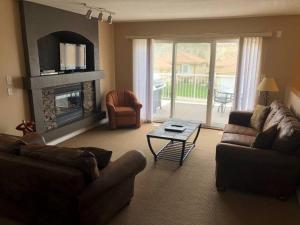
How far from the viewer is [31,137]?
2.94 metres

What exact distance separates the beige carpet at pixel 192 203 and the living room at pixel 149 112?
2 centimetres

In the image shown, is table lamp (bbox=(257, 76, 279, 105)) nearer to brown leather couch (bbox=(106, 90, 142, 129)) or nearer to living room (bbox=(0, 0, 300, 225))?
living room (bbox=(0, 0, 300, 225))

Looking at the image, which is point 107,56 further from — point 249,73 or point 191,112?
point 249,73

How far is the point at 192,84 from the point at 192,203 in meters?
3.55

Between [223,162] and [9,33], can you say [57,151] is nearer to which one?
[223,162]

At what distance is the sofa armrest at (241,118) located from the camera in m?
4.39

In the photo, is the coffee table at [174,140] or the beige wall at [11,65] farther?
the coffee table at [174,140]

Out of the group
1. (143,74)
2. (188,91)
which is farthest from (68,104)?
(188,91)

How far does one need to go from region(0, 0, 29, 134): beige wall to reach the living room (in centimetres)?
A: 2

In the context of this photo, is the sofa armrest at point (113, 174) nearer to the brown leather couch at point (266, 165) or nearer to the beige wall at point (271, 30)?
the brown leather couch at point (266, 165)

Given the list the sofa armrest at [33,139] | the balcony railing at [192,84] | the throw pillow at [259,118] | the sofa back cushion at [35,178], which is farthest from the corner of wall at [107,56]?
the sofa back cushion at [35,178]

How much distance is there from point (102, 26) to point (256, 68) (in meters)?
3.42


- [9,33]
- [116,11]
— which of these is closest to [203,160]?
[116,11]

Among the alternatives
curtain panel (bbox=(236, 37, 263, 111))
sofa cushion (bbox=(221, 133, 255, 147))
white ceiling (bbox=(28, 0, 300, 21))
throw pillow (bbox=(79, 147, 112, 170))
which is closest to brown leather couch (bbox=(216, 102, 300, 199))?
sofa cushion (bbox=(221, 133, 255, 147))
